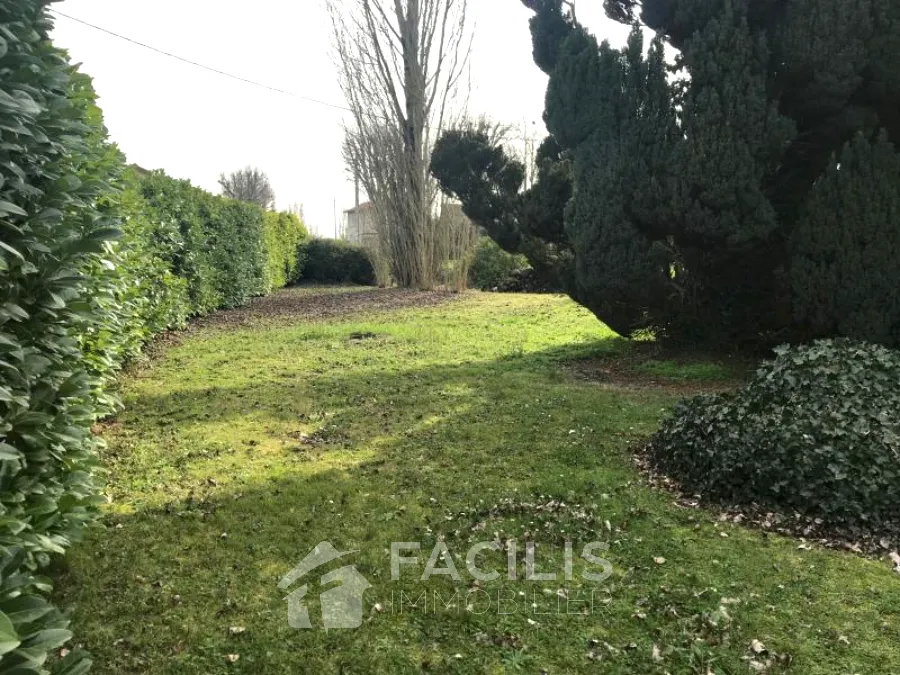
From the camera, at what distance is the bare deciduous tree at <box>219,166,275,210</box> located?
4594 cm

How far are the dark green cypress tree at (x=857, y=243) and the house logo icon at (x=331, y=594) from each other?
5.06 meters

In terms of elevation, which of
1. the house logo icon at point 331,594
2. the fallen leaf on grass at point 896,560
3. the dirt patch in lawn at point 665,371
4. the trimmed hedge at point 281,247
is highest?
the trimmed hedge at point 281,247

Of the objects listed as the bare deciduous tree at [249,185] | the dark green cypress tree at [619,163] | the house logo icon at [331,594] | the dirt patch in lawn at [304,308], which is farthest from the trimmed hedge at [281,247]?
the bare deciduous tree at [249,185]

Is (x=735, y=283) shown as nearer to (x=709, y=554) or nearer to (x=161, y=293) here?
(x=709, y=554)

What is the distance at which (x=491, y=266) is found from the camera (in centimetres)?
2012

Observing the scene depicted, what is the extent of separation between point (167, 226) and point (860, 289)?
8258 mm

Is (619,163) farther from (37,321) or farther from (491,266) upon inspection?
(491,266)

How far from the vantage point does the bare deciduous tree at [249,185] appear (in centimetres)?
4594

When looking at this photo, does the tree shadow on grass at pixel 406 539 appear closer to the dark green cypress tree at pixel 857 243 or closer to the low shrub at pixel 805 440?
the low shrub at pixel 805 440

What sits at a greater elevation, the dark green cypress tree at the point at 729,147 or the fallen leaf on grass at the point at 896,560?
the dark green cypress tree at the point at 729,147

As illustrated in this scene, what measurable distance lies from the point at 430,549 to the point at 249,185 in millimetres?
47076

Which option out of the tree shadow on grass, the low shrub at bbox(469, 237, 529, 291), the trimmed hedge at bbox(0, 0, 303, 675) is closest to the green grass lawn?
the tree shadow on grass

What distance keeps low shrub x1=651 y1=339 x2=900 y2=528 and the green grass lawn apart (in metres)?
0.34

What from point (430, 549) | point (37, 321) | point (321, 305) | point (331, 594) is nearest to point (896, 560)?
point (430, 549)
